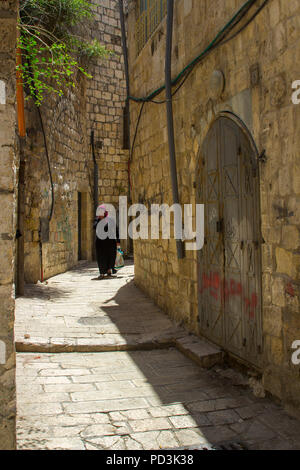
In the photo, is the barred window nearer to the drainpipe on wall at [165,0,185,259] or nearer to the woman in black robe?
the drainpipe on wall at [165,0,185,259]

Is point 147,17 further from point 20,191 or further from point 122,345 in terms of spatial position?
point 122,345

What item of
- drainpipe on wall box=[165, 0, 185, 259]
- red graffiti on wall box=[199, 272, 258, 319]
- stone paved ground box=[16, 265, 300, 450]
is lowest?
stone paved ground box=[16, 265, 300, 450]

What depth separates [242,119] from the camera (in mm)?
3488

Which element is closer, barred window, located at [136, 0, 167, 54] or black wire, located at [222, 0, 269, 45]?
black wire, located at [222, 0, 269, 45]

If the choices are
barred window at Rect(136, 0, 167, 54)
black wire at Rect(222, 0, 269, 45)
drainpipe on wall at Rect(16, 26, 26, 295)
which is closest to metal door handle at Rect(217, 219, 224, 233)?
black wire at Rect(222, 0, 269, 45)

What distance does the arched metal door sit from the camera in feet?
11.1

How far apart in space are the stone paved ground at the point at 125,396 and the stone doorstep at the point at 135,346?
20 mm

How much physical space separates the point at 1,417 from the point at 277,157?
7.67 ft

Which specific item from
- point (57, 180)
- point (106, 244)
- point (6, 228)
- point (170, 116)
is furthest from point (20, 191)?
point (6, 228)

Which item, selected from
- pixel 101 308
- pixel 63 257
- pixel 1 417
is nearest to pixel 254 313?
pixel 1 417

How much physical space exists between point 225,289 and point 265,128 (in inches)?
58.5

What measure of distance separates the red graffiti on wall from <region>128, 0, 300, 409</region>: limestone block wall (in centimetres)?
19

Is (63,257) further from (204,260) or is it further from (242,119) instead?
(242,119)

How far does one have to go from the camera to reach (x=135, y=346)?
4.55 m
